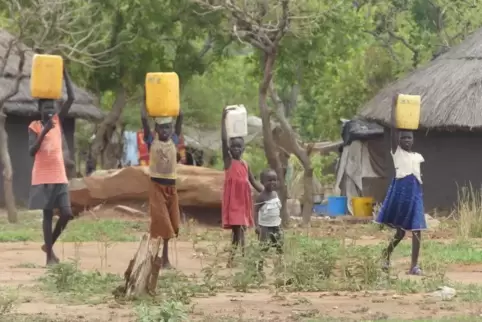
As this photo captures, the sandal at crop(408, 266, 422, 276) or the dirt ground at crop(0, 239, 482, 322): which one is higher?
the dirt ground at crop(0, 239, 482, 322)

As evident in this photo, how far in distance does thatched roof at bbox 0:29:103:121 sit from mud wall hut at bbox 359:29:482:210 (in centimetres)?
559

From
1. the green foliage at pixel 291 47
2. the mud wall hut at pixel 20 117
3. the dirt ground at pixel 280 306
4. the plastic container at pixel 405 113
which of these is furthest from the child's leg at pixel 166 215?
the mud wall hut at pixel 20 117

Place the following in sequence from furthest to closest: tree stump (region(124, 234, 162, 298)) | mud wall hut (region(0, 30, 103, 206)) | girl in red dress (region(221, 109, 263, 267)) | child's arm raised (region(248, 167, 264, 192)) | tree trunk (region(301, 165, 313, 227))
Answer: mud wall hut (region(0, 30, 103, 206)) → tree trunk (region(301, 165, 313, 227)) → child's arm raised (region(248, 167, 264, 192)) → girl in red dress (region(221, 109, 263, 267)) → tree stump (region(124, 234, 162, 298))

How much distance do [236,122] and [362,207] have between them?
10885 millimetres

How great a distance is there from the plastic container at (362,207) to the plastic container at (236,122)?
1061 cm

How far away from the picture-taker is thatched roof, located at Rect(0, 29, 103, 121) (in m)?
20.5

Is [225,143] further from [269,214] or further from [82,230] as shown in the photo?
[82,230]

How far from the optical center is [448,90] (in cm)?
1961

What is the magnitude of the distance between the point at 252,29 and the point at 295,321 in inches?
326

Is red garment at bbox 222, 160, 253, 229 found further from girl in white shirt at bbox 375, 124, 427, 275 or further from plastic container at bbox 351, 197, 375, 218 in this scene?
plastic container at bbox 351, 197, 375, 218

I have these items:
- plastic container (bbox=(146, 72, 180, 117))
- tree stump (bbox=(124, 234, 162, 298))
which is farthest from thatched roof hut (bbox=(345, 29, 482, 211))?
tree stump (bbox=(124, 234, 162, 298))

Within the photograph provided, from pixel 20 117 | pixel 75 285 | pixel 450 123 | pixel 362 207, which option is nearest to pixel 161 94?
pixel 75 285

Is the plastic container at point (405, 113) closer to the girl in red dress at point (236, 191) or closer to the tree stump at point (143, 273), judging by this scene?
the girl in red dress at point (236, 191)

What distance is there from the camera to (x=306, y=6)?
1681 cm
